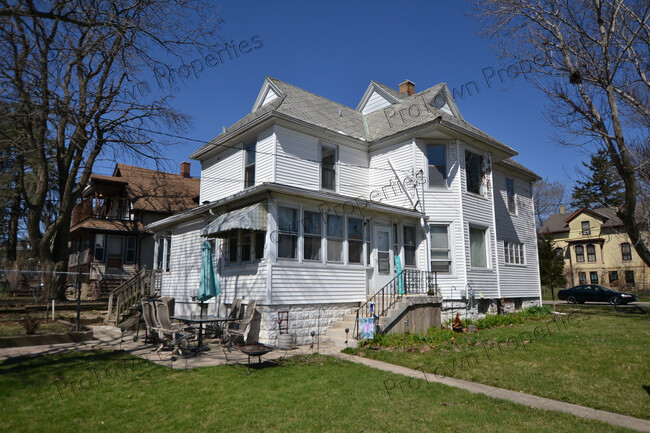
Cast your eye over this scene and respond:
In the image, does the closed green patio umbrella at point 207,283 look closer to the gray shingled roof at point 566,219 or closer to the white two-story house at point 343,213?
the white two-story house at point 343,213

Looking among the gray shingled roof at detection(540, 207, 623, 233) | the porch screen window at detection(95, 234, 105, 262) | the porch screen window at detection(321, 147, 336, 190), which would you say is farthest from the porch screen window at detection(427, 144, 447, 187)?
the gray shingled roof at detection(540, 207, 623, 233)

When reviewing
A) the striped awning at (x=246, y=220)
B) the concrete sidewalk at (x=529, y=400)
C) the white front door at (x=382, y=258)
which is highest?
the striped awning at (x=246, y=220)

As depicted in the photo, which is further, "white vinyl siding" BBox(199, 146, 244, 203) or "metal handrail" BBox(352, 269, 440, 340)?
"white vinyl siding" BBox(199, 146, 244, 203)

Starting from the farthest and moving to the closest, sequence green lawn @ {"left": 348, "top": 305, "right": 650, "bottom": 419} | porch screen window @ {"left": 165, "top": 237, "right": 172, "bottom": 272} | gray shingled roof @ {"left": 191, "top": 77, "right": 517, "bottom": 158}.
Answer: porch screen window @ {"left": 165, "top": 237, "right": 172, "bottom": 272} → gray shingled roof @ {"left": 191, "top": 77, "right": 517, "bottom": 158} → green lawn @ {"left": 348, "top": 305, "right": 650, "bottom": 419}

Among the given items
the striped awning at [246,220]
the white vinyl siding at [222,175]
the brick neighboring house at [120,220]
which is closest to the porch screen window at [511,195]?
the white vinyl siding at [222,175]

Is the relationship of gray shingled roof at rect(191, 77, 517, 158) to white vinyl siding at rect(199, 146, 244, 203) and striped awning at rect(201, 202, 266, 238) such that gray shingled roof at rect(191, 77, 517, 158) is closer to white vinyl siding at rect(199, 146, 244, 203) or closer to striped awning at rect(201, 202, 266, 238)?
white vinyl siding at rect(199, 146, 244, 203)

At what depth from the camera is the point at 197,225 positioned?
1540cm

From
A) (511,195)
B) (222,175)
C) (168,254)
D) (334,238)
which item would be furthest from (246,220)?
(511,195)

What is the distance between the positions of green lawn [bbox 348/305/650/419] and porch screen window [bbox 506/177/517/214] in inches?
310

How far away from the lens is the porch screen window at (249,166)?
609 inches

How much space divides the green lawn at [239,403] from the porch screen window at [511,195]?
14.6 meters

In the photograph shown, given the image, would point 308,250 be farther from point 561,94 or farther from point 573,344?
point 561,94

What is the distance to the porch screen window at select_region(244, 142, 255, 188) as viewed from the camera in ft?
50.7

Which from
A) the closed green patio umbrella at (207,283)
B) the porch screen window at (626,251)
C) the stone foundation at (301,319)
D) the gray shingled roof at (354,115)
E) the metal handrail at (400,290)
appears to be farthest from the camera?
the porch screen window at (626,251)
